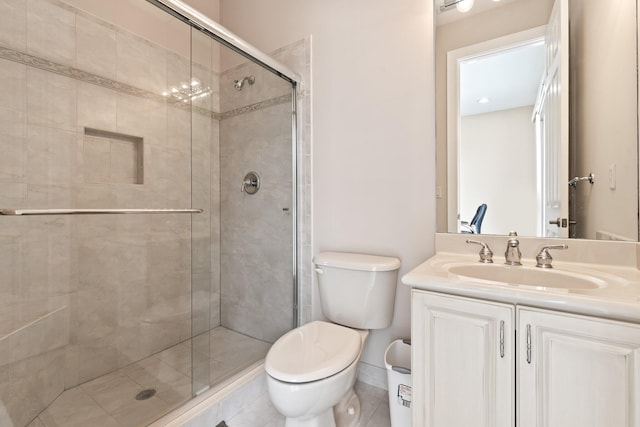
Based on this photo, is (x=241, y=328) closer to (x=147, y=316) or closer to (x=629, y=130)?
(x=147, y=316)

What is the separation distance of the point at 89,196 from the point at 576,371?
2.07 metres

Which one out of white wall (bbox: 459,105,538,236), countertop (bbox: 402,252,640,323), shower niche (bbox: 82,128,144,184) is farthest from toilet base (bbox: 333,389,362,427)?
shower niche (bbox: 82,128,144,184)

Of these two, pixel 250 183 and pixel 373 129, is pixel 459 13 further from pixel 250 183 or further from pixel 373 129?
pixel 250 183

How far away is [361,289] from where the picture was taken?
4.70 feet

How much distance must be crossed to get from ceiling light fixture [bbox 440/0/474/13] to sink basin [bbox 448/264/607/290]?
1.19 m

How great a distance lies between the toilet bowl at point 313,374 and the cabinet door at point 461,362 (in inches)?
11.0

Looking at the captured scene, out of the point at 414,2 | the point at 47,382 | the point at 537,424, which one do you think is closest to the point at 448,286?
the point at 537,424

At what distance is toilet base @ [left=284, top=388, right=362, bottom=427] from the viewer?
1123 millimetres

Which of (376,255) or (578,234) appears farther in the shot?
(376,255)

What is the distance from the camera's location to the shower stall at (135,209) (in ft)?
4.19

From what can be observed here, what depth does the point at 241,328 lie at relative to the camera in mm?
1946

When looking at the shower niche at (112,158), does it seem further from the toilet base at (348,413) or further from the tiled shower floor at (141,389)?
the toilet base at (348,413)

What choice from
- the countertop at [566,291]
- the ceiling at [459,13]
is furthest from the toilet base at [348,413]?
the ceiling at [459,13]

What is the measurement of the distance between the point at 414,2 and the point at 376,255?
1.31 m
